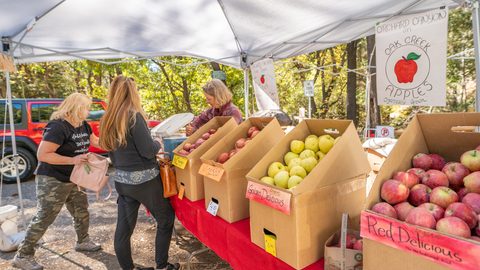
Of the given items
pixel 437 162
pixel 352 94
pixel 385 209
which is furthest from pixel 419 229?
pixel 352 94

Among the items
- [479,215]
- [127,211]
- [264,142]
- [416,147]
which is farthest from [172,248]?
[479,215]

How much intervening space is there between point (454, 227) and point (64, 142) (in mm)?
2745

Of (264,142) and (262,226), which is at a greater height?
(264,142)

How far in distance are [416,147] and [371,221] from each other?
1.67 ft

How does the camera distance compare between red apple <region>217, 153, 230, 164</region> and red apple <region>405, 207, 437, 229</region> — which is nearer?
red apple <region>405, 207, 437, 229</region>

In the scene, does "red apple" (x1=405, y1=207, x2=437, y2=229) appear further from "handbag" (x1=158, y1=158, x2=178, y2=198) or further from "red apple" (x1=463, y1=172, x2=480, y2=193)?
"handbag" (x1=158, y1=158, x2=178, y2=198)

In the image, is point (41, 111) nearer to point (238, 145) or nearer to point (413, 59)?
point (238, 145)

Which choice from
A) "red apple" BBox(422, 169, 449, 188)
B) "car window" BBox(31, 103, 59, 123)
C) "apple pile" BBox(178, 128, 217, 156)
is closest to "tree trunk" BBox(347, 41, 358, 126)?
"car window" BBox(31, 103, 59, 123)

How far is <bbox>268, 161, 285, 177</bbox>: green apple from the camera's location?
150cm

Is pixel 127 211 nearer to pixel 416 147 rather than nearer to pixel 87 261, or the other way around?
pixel 87 261

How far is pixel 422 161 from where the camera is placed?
1.25m

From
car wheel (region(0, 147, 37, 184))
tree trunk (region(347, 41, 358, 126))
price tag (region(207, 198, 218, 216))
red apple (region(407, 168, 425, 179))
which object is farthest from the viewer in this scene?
tree trunk (region(347, 41, 358, 126))

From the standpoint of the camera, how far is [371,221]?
1009 mm

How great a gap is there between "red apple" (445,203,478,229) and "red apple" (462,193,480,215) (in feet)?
0.15
